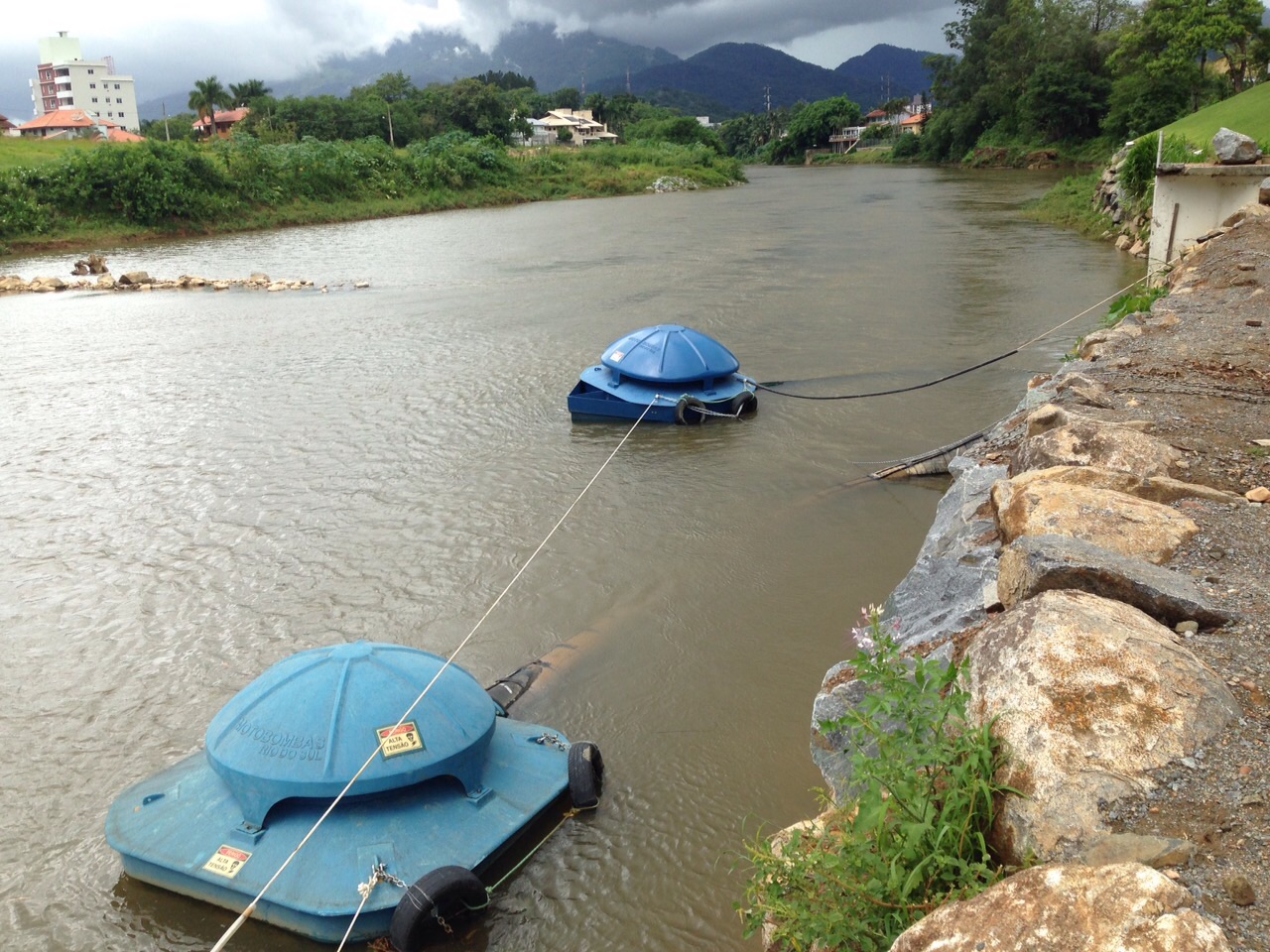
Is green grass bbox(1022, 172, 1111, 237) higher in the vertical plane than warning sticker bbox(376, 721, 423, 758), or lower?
higher

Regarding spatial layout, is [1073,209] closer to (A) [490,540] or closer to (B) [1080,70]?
(A) [490,540]

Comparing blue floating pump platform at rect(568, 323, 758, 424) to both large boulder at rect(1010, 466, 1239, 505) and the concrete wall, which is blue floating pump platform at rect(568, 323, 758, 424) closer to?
large boulder at rect(1010, 466, 1239, 505)

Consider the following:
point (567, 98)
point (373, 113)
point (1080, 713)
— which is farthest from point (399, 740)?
point (567, 98)

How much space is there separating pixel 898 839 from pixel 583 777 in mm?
2027

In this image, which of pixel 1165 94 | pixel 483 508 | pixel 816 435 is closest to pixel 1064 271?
pixel 816 435

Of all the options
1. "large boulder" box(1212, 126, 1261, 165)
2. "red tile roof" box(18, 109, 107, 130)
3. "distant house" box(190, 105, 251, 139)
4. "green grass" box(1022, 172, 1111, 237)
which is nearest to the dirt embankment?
"large boulder" box(1212, 126, 1261, 165)

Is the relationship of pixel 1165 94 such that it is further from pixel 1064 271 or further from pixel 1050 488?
pixel 1050 488

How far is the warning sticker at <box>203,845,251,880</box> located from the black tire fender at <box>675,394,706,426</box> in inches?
278

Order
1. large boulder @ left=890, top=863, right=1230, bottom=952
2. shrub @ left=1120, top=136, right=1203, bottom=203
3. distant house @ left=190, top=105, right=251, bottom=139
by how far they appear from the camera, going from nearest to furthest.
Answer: large boulder @ left=890, top=863, right=1230, bottom=952, shrub @ left=1120, top=136, right=1203, bottom=203, distant house @ left=190, top=105, right=251, bottom=139

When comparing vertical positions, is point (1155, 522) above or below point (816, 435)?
above

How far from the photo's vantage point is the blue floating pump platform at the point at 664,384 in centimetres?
1027

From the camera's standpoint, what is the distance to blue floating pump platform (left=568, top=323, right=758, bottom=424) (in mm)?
10266

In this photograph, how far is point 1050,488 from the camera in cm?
415

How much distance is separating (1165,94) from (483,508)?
1736 inches
